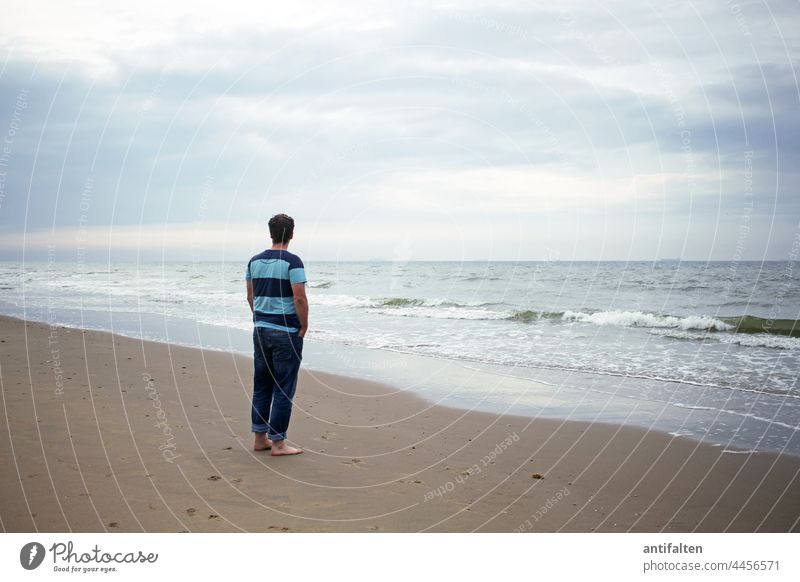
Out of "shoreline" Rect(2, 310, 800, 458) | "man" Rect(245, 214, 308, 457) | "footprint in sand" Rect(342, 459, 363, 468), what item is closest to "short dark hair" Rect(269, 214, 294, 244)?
"man" Rect(245, 214, 308, 457)

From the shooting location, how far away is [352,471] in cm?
629

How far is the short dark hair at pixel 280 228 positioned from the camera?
258 inches

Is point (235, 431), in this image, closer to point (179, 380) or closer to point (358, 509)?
point (358, 509)

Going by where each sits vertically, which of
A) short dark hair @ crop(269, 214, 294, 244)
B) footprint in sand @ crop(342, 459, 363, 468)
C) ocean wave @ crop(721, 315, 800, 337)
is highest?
short dark hair @ crop(269, 214, 294, 244)

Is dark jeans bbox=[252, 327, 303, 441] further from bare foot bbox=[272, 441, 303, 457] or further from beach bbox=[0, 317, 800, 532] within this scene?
beach bbox=[0, 317, 800, 532]

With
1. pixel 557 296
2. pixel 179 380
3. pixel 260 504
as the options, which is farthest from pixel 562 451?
pixel 557 296

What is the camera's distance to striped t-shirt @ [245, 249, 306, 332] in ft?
21.4

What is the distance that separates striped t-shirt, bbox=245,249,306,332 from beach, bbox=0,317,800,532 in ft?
5.19

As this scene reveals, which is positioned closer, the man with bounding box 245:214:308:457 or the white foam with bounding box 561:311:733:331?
the man with bounding box 245:214:308:457

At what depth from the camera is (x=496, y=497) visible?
555 centimetres

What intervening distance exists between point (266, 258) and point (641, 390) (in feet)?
26.4

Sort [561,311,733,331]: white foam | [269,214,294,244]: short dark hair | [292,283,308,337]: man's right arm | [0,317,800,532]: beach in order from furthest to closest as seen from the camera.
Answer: [561,311,733,331]: white foam, [269,214,294,244]: short dark hair, [292,283,308,337]: man's right arm, [0,317,800,532]: beach

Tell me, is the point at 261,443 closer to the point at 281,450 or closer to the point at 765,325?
the point at 281,450

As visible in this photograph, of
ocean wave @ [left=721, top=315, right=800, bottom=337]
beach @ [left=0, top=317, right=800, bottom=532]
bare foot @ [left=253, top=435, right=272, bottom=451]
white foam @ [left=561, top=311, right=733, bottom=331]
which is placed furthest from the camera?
white foam @ [left=561, top=311, right=733, bottom=331]
